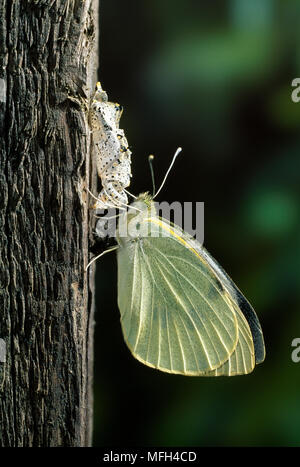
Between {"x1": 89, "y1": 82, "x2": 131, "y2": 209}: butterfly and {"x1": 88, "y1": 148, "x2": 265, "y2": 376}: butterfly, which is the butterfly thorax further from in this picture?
{"x1": 89, "y1": 82, "x2": 131, "y2": 209}: butterfly

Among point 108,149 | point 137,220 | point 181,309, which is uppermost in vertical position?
point 108,149

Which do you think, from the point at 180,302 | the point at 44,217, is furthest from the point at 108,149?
the point at 180,302

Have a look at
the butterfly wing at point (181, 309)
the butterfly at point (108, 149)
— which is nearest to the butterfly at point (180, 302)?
the butterfly wing at point (181, 309)

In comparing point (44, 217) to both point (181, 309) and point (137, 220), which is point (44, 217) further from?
point (181, 309)

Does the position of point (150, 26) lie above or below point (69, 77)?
above

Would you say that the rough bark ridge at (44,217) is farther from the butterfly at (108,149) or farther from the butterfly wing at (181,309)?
the butterfly wing at (181,309)
